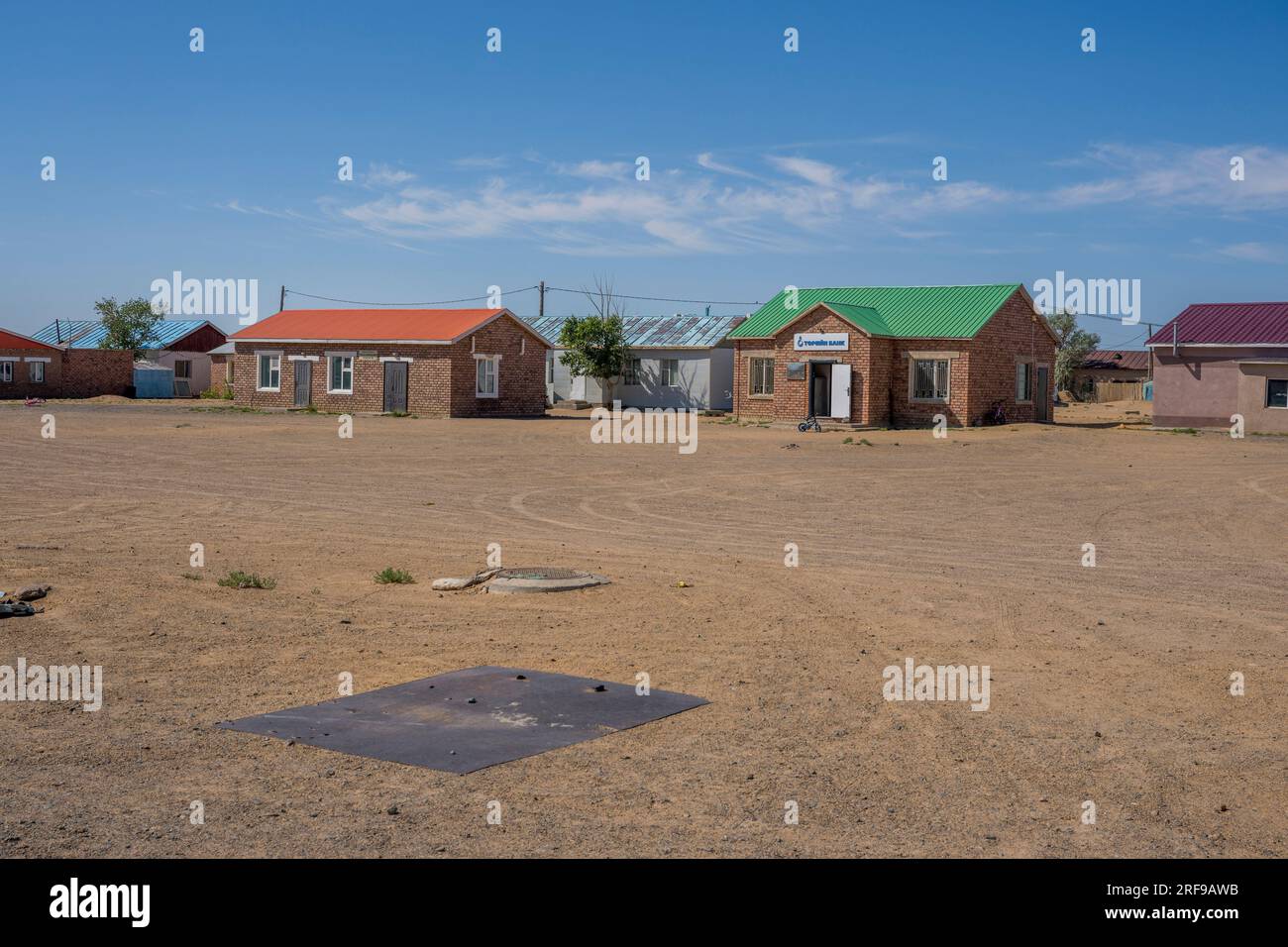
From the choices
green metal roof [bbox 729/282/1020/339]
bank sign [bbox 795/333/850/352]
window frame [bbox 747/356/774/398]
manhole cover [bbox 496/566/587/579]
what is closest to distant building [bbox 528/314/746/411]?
green metal roof [bbox 729/282/1020/339]

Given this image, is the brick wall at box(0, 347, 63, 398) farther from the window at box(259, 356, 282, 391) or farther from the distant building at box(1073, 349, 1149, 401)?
the distant building at box(1073, 349, 1149, 401)

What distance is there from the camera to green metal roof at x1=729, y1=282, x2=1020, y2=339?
43.8m

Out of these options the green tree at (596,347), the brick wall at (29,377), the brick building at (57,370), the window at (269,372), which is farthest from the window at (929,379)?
the brick wall at (29,377)

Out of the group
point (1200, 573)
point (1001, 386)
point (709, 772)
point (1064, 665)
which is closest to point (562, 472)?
point (1200, 573)

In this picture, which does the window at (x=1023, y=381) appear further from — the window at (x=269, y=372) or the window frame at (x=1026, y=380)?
the window at (x=269, y=372)

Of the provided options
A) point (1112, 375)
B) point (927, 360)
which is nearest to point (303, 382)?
point (927, 360)

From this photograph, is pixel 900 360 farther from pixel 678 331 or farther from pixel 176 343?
pixel 176 343

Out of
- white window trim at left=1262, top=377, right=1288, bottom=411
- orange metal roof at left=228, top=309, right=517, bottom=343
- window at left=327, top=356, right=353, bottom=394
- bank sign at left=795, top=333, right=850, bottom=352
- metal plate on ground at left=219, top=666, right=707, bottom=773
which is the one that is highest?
orange metal roof at left=228, top=309, right=517, bottom=343

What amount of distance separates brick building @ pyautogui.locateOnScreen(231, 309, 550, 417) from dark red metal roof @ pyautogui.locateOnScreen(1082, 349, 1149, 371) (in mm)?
51233

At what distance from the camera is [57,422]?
126 ft

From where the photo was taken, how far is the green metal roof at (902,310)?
1722 inches

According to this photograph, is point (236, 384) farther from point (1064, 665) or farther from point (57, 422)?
point (1064, 665)

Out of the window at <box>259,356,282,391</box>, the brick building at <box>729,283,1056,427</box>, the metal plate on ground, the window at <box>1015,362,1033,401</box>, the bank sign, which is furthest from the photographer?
the window at <box>259,356,282,391</box>
